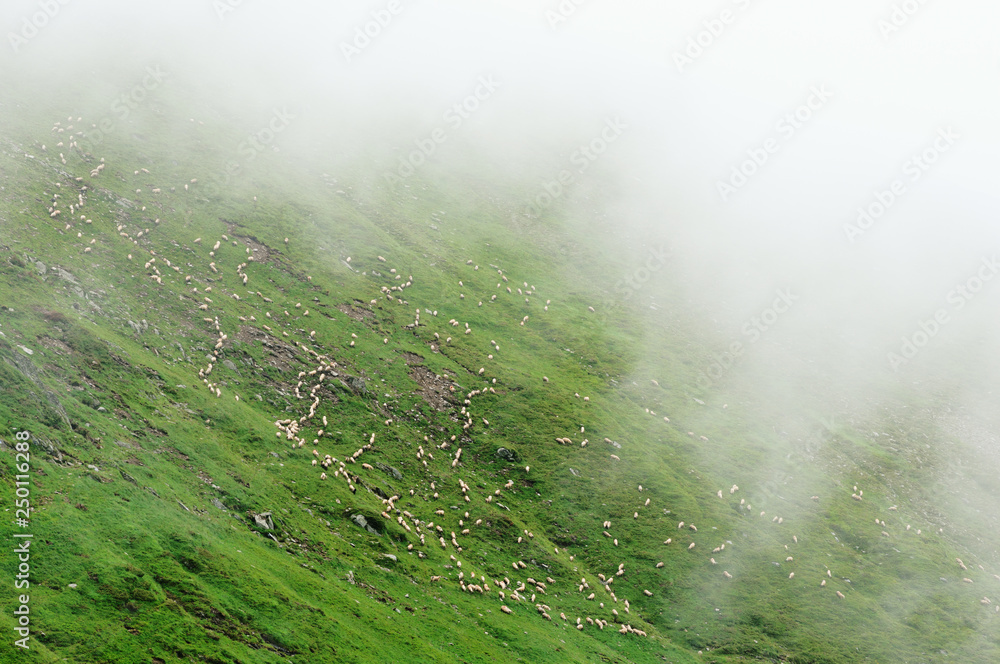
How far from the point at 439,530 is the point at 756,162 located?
159m

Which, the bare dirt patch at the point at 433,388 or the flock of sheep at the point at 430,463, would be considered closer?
the flock of sheep at the point at 430,463

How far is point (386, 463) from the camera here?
152 feet

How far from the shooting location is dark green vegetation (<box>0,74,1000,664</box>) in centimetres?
2833

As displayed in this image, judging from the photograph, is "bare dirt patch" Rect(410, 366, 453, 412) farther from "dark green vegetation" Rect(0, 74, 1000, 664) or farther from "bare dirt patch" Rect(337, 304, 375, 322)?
"bare dirt patch" Rect(337, 304, 375, 322)

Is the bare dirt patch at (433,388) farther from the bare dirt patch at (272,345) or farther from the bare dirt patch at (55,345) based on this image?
the bare dirt patch at (55,345)

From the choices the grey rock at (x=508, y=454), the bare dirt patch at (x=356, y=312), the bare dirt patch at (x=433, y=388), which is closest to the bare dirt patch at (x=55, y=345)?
the bare dirt patch at (x=433, y=388)

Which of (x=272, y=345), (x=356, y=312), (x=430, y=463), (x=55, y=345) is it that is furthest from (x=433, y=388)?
(x=55, y=345)

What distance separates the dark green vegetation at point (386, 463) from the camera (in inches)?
1115

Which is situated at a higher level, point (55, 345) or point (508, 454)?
point (508, 454)

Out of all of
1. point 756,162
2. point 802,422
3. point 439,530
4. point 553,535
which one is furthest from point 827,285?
point 439,530

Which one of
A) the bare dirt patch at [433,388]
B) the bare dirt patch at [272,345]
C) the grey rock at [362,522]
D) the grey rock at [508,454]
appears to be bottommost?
the grey rock at [362,522]

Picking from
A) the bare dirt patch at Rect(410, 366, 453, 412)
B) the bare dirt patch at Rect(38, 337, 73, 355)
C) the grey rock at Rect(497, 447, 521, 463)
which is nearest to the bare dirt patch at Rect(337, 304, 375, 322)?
the bare dirt patch at Rect(410, 366, 453, 412)

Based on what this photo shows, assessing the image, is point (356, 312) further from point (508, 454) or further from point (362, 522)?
point (362, 522)

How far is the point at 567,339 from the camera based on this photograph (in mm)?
71188
